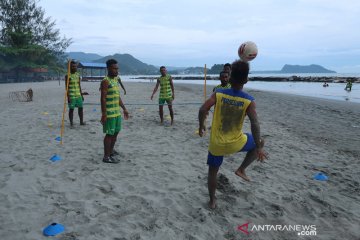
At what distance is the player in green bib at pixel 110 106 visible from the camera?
5.57 metres

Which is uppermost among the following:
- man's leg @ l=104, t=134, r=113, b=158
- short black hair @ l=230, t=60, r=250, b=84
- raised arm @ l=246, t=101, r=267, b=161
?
short black hair @ l=230, t=60, r=250, b=84

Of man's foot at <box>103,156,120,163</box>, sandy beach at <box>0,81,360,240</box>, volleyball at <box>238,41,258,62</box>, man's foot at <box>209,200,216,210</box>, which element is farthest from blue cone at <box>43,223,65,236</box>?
volleyball at <box>238,41,258,62</box>

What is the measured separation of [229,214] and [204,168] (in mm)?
1824

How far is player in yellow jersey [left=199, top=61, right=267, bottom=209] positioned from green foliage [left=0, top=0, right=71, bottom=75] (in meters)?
51.1

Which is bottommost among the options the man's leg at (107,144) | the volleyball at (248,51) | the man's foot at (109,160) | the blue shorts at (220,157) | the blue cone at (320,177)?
the blue cone at (320,177)

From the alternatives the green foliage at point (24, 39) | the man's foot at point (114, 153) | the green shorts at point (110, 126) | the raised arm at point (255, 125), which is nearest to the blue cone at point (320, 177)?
the raised arm at point (255, 125)

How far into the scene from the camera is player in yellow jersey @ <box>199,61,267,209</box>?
347 cm

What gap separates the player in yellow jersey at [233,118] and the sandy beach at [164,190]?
876mm

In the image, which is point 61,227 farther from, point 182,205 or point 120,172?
point 120,172

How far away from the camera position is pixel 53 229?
3316 millimetres

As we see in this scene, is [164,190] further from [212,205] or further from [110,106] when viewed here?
[110,106]

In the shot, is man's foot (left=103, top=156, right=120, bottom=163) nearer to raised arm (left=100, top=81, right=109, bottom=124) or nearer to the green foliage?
raised arm (left=100, top=81, right=109, bottom=124)

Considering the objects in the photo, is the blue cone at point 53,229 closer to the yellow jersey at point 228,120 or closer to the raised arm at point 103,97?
the yellow jersey at point 228,120

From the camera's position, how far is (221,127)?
3611mm
